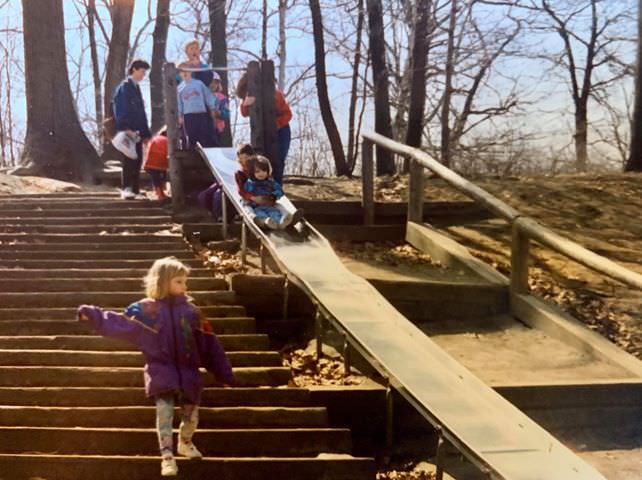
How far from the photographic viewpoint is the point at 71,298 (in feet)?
22.4

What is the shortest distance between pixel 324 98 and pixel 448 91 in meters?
5.06

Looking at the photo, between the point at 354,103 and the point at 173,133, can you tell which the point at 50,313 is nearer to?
the point at 173,133

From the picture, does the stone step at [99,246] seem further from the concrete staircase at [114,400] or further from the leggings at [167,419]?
the leggings at [167,419]

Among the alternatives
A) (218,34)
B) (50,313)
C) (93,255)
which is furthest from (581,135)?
(50,313)

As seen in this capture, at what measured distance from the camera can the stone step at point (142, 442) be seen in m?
4.77

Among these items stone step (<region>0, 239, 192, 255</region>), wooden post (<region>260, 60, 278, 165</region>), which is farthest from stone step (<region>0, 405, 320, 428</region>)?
wooden post (<region>260, 60, 278, 165</region>)

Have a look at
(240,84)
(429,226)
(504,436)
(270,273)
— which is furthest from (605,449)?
(240,84)

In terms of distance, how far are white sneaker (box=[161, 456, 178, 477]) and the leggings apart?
0.11ft

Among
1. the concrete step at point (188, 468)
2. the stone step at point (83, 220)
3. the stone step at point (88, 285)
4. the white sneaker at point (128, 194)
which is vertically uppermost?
the white sneaker at point (128, 194)

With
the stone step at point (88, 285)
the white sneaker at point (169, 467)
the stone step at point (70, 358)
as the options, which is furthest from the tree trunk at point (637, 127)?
the white sneaker at point (169, 467)

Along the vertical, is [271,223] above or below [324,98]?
below

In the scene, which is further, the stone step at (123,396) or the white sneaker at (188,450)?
the stone step at (123,396)

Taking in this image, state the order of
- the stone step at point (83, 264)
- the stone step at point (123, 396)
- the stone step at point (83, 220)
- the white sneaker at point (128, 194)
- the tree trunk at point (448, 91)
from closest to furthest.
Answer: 1. the stone step at point (123, 396)
2. the stone step at point (83, 264)
3. the stone step at point (83, 220)
4. the white sneaker at point (128, 194)
5. the tree trunk at point (448, 91)

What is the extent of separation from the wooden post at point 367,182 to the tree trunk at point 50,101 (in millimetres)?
5632
